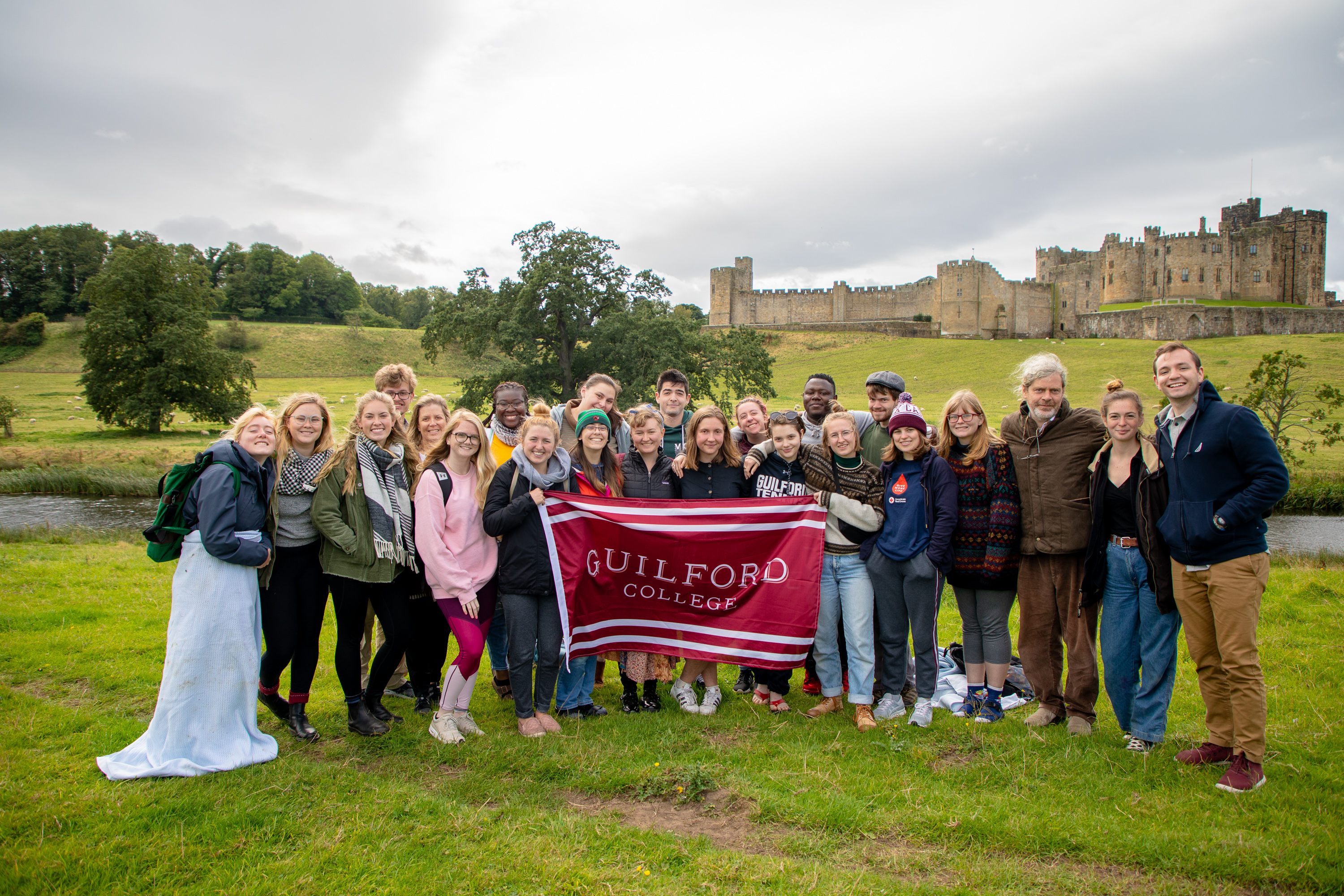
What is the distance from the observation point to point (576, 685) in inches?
227

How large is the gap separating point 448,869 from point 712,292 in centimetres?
9039

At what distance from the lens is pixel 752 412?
21.4 ft

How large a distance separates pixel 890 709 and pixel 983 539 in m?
1.51

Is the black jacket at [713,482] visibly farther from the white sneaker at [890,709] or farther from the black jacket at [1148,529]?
the black jacket at [1148,529]

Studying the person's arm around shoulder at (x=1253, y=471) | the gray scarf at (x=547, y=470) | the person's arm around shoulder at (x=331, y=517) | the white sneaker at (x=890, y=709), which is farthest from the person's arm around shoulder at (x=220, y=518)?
the person's arm around shoulder at (x=1253, y=471)

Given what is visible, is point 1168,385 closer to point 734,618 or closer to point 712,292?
point 734,618

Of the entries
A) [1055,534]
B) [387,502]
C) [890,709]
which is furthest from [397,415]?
[1055,534]

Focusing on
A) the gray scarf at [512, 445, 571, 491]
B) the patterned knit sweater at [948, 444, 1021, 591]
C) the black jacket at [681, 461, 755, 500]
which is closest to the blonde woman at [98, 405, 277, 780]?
the gray scarf at [512, 445, 571, 491]

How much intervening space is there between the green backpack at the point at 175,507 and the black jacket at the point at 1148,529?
577 cm

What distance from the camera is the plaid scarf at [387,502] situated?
206 inches

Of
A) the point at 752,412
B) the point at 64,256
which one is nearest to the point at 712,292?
the point at 64,256

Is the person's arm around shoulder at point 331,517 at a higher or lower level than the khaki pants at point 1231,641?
higher

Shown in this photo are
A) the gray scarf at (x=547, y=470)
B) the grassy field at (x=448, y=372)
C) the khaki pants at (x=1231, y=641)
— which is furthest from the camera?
the grassy field at (x=448, y=372)

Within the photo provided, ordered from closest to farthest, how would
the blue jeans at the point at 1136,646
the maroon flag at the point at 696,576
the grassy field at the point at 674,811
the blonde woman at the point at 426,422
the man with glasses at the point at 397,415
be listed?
the grassy field at the point at 674,811 → the blue jeans at the point at 1136,646 → the maroon flag at the point at 696,576 → the blonde woman at the point at 426,422 → the man with glasses at the point at 397,415
